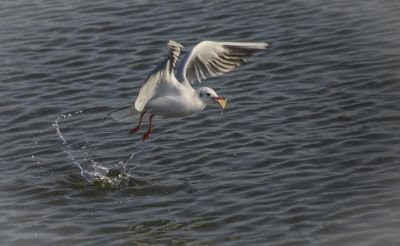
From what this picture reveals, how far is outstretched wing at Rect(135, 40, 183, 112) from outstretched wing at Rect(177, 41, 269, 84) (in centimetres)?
55

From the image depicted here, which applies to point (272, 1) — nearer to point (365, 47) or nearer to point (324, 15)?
point (324, 15)

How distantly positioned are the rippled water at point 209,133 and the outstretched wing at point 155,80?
1.08m

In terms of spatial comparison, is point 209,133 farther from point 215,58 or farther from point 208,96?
point 208,96

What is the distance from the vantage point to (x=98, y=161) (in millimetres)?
12648

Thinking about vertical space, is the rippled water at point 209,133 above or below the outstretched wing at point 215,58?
below

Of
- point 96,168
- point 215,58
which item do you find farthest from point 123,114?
point 215,58

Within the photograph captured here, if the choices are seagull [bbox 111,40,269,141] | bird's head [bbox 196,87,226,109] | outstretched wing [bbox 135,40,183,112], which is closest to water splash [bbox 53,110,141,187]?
seagull [bbox 111,40,269,141]

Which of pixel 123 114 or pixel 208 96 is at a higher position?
pixel 208 96

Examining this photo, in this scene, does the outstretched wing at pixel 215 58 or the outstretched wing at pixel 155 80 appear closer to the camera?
the outstretched wing at pixel 155 80

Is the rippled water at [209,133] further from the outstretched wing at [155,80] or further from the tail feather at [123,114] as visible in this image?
the outstretched wing at [155,80]

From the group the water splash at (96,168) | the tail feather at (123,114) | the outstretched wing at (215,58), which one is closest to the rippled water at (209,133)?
the water splash at (96,168)

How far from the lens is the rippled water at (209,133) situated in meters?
10.5

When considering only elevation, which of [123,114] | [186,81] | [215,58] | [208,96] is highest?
[215,58]

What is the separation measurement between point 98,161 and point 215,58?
78.7 inches
